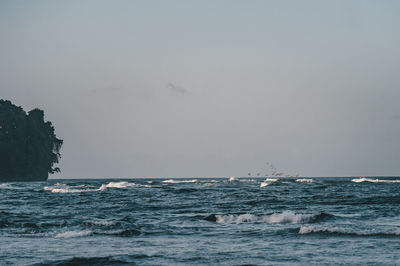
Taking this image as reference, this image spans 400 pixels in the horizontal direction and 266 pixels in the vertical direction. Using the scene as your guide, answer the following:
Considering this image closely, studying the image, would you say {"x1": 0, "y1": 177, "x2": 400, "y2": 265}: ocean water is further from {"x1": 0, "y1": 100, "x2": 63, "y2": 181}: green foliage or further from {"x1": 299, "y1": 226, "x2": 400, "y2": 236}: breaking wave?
{"x1": 0, "y1": 100, "x2": 63, "y2": 181}: green foliage

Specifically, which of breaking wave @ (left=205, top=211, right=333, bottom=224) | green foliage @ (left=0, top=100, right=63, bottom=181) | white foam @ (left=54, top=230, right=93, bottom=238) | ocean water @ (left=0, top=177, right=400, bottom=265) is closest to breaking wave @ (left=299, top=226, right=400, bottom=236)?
ocean water @ (left=0, top=177, right=400, bottom=265)

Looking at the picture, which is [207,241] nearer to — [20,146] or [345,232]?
[345,232]

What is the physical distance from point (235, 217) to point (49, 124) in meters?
146

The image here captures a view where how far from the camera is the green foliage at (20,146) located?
470 feet

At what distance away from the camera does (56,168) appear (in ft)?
538

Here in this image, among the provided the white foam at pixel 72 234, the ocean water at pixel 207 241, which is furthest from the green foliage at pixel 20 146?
the white foam at pixel 72 234

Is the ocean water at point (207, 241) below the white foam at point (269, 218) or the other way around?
below

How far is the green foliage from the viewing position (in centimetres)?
14312

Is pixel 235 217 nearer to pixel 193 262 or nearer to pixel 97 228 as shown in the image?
pixel 97 228

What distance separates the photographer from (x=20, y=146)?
146 metres

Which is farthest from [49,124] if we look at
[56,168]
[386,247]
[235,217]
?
[386,247]

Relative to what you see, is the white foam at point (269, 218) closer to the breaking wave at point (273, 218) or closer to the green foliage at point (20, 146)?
the breaking wave at point (273, 218)

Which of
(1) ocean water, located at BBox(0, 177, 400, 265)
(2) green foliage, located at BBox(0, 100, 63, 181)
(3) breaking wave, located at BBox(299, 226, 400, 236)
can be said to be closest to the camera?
(1) ocean water, located at BBox(0, 177, 400, 265)

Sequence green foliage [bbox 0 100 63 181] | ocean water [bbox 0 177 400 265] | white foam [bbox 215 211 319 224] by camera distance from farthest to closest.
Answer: green foliage [bbox 0 100 63 181]
white foam [bbox 215 211 319 224]
ocean water [bbox 0 177 400 265]
